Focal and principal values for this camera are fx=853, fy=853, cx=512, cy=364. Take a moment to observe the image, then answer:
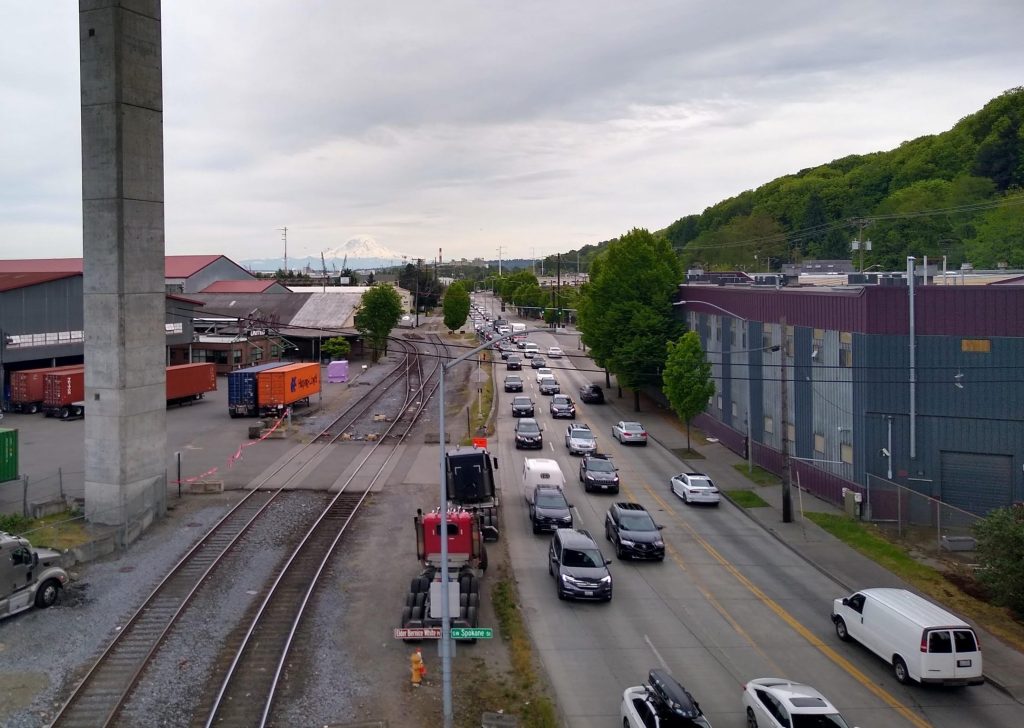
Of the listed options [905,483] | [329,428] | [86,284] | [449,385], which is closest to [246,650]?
[86,284]

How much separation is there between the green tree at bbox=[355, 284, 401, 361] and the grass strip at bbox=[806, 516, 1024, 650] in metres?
61.3

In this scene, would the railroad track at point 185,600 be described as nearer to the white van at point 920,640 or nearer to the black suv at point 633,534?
the black suv at point 633,534

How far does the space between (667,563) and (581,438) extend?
17.2 m

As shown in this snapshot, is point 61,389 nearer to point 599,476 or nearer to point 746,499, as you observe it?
point 599,476

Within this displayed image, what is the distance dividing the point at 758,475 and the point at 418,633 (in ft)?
77.1

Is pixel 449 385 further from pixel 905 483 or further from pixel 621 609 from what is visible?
pixel 621 609

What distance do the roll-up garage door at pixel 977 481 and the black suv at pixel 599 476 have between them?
12.0 metres

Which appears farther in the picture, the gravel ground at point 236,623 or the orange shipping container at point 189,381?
the orange shipping container at point 189,381

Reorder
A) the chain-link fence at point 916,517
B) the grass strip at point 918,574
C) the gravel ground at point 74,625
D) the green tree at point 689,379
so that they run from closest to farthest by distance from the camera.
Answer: the gravel ground at point 74,625, the grass strip at point 918,574, the chain-link fence at point 916,517, the green tree at point 689,379

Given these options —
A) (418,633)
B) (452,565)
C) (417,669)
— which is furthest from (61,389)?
(417,669)

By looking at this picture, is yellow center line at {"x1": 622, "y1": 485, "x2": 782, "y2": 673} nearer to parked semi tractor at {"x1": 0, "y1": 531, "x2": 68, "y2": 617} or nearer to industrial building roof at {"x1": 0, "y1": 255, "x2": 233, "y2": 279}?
parked semi tractor at {"x1": 0, "y1": 531, "x2": 68, "y2": 617}

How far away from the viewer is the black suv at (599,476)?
113ft

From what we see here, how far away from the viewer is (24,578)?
21.0 m

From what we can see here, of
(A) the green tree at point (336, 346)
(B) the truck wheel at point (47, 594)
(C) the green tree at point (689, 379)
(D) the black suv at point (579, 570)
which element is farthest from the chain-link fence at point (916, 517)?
(A) the green tree at point (336, 346)
